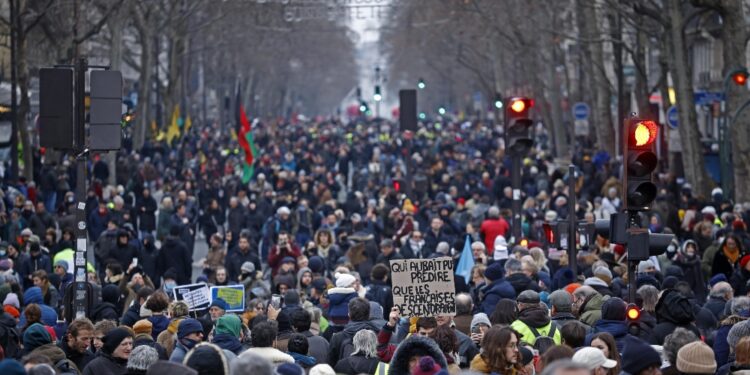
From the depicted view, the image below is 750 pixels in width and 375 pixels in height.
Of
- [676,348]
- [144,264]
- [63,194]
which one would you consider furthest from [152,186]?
[676,348]

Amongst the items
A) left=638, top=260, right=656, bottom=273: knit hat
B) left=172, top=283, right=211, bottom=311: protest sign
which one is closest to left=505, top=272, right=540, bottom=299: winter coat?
left=638, top=260, right=656, bottom=273: knit hat

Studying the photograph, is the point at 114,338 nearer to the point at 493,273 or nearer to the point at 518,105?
the point at 493,273

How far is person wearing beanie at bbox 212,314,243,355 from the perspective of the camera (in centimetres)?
1227

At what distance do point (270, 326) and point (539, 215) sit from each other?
1746 cm

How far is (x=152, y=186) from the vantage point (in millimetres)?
46281

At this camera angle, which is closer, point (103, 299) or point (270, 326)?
point (270, 326)

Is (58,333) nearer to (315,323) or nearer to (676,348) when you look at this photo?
(315,323)

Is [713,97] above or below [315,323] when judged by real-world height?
above

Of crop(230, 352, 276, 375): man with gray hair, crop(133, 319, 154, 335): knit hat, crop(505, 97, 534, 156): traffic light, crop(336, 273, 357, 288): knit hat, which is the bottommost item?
crop(133, 319, 154, 335): knit hat

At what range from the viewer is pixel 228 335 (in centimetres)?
1241

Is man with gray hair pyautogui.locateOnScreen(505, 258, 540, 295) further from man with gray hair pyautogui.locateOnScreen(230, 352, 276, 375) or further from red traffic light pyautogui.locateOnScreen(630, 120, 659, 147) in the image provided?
man with gray hair pyautogui.locateOnScreen(230, 352, 276, 375)

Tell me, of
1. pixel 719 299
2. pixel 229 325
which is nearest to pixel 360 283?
pixel 719 299

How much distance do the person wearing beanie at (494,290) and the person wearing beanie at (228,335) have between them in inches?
156

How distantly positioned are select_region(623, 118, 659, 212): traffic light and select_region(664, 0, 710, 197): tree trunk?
19.7 m
